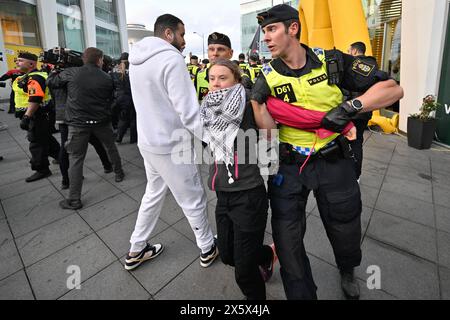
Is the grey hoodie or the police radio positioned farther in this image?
the grey hoodie

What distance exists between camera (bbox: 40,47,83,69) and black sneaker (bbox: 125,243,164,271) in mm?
3007

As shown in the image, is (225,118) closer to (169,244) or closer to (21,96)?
(169,244)

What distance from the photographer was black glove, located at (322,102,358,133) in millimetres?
1476

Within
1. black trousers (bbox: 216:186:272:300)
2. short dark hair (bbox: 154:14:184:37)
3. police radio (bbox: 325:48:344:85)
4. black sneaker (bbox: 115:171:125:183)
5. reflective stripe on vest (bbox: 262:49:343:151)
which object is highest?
short dark hair (bbox: 154:14:184:37)

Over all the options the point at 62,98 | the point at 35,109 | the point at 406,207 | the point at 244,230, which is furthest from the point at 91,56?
the point at 406,207

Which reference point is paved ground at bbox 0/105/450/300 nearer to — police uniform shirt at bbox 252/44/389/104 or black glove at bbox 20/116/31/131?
black glove at bbox 20/116/31/131

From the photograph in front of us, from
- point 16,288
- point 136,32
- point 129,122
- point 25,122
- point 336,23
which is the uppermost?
point 136,32

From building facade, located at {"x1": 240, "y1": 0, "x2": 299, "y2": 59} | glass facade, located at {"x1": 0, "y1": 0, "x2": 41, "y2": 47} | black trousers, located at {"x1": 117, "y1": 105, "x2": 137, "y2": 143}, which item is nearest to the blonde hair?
black trousers, located at {"x1": 117, "y1": 105, "x2": 137, "y2": 143}

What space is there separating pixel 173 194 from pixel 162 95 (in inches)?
30.0

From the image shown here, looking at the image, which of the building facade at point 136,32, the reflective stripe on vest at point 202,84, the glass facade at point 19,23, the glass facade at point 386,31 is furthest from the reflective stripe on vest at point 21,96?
the building facade at point 136,32

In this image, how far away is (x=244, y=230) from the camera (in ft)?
5.17

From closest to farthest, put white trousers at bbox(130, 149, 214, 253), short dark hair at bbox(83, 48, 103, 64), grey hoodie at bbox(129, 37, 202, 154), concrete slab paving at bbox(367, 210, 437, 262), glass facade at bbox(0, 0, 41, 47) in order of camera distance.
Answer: grey hoodie at bbox(129, 37, 202, 154), white trousers at bbox(130, 149, 214, 253), concrete slab paving at bbox(367, 210, 437, 262), short dark hair at bbox(83, 48, 103, 64), glass facade at bbox(0, 0, 41, 47)

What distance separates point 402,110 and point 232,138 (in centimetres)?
657
